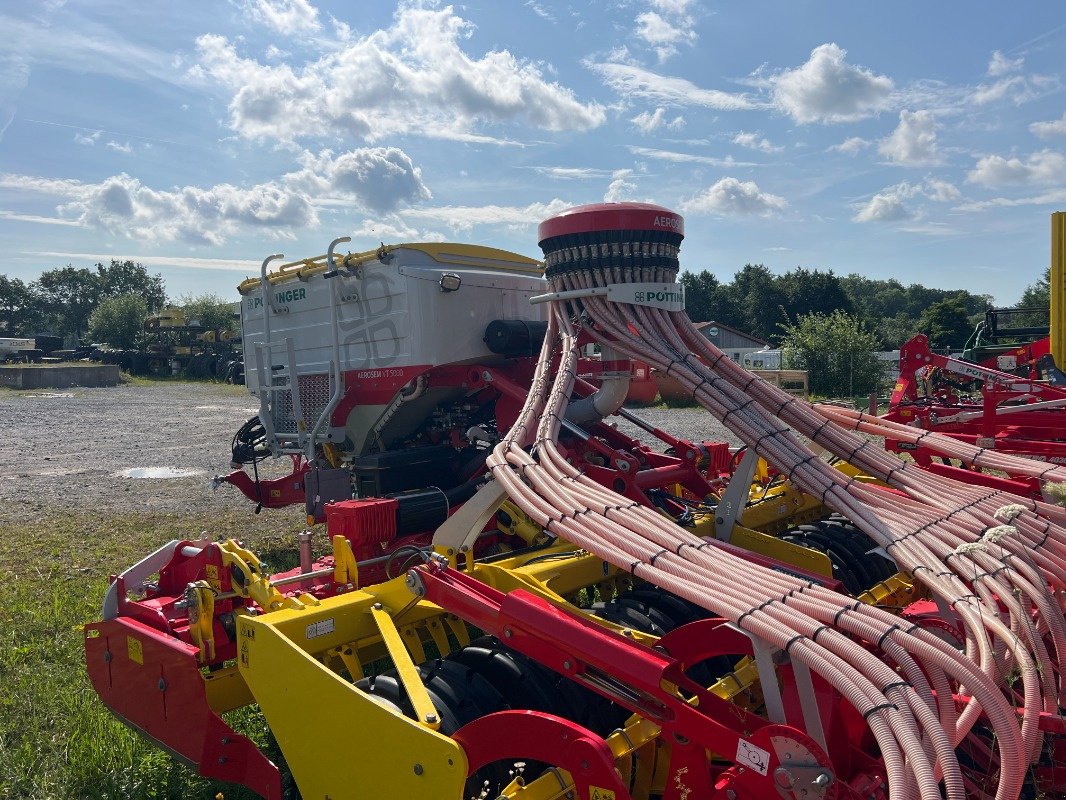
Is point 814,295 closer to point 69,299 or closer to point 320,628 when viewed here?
point 320,628

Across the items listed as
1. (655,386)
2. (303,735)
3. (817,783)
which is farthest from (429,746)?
(655,386)

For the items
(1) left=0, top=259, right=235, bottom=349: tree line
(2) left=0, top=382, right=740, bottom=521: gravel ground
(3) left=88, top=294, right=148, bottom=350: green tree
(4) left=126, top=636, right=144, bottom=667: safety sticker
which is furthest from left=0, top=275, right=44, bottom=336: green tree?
(4) left=126, top=636, right=144, bottom=667: safety sticker

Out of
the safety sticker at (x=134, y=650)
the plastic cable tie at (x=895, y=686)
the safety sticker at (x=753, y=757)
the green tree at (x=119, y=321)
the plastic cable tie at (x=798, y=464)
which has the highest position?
the green tree at (x=119, y=321)

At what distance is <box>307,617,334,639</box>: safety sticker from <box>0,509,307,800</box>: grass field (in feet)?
3.64

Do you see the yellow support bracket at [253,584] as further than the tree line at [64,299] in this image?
No

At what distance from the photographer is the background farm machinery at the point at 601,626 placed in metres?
2.38

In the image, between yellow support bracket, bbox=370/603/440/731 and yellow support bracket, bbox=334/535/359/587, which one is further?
yellow support bracket, bbox=334/535/359/587

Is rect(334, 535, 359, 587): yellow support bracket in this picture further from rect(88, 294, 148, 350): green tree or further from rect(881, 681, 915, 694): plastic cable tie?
rect(88, 294, 148, 350): green tree

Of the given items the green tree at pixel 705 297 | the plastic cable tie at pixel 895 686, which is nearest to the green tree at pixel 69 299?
the green tree at pixel 705 297

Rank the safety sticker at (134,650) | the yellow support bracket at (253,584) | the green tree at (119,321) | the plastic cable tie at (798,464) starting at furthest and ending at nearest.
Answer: the green tree at (119,321)
the plastic cable tie at (798,464)
the safety sticker at (134,650)
the yellow support bracket at (253,584)

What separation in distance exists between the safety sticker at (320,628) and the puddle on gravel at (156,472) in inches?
391

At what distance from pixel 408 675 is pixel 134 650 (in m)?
1.62

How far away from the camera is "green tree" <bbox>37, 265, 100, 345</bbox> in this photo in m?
81.8

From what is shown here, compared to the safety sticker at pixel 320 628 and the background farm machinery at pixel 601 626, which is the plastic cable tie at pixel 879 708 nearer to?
the background farm machinery at pixel 601 626
